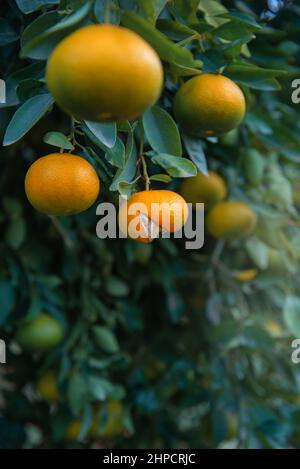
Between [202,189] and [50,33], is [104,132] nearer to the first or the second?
[50,33]

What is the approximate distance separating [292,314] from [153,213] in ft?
2.16

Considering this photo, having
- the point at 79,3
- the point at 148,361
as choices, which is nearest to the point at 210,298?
the point at 148,361

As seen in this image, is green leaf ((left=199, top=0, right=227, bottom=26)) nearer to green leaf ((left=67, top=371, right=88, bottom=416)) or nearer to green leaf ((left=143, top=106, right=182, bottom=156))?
green leaf ((left=143, top=106, right=182, bottom=156))

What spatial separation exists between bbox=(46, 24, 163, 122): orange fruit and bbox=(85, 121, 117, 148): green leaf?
5.8 inches

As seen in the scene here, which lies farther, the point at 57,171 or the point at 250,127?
the point at 250,127

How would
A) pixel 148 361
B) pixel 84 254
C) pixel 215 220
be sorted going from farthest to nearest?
pixel 148 361 → pixel 84 254 → pixel 215 220

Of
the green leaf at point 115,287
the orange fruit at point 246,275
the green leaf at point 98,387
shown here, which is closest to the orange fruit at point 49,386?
the green leaf at point 98,387

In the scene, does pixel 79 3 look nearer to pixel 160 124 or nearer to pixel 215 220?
pixel 160 124

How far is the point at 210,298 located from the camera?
1.29 metres

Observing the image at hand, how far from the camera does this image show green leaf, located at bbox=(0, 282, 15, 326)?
1.05 meters

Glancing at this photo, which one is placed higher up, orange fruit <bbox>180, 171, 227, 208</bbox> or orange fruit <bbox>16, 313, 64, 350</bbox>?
→ orange fruit <bbox>180, 171, 227, 208</bbox>

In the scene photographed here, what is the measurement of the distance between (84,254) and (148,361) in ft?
1.05

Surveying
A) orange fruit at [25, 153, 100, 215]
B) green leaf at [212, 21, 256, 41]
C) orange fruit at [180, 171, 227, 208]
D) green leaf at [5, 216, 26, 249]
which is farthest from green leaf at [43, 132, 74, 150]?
green leaf at [5, 216, 26, 249]
